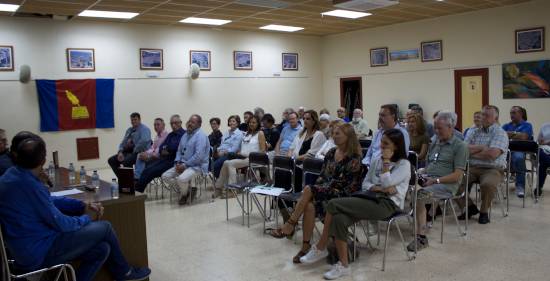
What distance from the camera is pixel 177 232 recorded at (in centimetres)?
484

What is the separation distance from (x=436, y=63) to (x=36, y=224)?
30.7 ft

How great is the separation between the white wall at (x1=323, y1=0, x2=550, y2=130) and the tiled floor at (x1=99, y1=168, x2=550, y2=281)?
484 cm

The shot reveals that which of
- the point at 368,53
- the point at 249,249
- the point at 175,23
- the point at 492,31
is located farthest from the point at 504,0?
the point at 249,249

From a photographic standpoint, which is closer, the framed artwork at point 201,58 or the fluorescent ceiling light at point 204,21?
the fluorescent ceiling light at point 204,21

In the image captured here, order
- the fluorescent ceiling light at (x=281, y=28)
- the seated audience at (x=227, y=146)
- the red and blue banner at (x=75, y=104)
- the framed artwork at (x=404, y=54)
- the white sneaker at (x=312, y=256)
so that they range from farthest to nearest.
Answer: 1. the fluorescent ceiling light at (x=281, y=28)
2. the framed artwork at (x=404, y=54)
3. the red and blue banner at (x=75, y=104)
4. the seated audience at (x=227, y=146)
5. the white sneaker at (x=312, y=256)

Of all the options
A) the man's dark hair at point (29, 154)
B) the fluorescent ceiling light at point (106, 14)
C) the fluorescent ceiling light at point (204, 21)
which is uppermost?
the fluorescent ceiling light at point (204, 21)

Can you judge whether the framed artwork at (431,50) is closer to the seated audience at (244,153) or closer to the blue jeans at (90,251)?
the seated audience at (244,153)

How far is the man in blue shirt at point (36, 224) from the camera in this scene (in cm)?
247

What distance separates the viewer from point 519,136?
6.02 meters

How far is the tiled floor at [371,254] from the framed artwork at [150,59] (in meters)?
5.49

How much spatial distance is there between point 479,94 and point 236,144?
223 inches


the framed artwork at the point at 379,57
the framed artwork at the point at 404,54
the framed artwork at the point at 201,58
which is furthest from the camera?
the framed artwork at the point at 379,57

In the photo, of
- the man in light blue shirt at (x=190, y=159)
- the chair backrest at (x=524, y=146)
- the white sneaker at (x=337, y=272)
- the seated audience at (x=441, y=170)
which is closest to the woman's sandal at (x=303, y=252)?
the white sneaker at (x=337, y=272)

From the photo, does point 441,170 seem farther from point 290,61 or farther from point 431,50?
point 290,61
